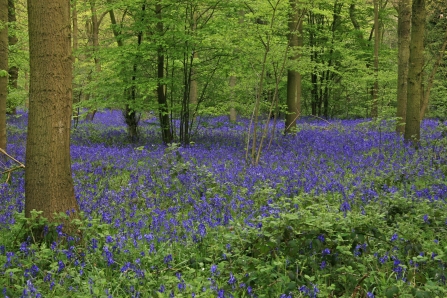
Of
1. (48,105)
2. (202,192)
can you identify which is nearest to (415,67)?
(202,192)

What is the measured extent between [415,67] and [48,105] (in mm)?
9306

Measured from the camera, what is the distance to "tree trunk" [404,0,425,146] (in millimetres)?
10477

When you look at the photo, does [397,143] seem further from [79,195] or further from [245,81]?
[79,195]

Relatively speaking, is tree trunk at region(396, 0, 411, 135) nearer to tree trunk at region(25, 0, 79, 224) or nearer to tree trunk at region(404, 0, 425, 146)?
tree trunk at region(404, 0, 425, 146)

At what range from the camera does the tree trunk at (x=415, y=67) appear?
34.4 ft

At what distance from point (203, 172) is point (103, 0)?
30.6 ft

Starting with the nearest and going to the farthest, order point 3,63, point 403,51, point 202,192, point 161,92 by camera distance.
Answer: point 202,192 < point 3,63 < point 403,51 < point 161,92

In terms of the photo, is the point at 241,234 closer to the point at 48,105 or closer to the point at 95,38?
the point at 48,105

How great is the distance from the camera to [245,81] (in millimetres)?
14430

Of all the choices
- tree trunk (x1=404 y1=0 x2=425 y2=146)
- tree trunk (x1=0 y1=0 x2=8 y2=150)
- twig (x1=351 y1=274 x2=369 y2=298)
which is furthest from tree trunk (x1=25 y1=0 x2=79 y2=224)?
tree trunk (x1=404 y1=0 x2=425 y2=146)

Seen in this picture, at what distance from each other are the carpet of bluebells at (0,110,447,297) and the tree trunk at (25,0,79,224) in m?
0.35

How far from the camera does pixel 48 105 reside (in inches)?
179

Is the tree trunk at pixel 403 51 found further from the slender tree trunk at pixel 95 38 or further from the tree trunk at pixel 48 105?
the tree trunk at pixel 48 105

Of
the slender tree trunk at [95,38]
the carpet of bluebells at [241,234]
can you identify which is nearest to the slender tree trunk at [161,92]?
the slender tree trunk at [95,38]
